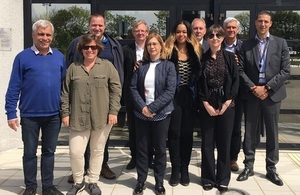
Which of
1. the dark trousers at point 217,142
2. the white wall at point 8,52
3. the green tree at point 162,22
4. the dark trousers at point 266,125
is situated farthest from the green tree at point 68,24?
the dark trousers at point 266,125

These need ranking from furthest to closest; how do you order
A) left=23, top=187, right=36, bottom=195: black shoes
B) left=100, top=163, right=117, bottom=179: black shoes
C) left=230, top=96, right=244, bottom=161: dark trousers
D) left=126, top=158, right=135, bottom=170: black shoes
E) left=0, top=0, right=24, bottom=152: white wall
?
1. left=0, top=0, right=24, bottom=152: white wall
2. left=126, top=158, right=135, bottom=170: black shoes
3. left=230, top=96, right=244, bottom=161: dark trousers
4. left=100, top=163, right=117, bottom=179: black shoes
5. left=23, top=187, right=36, bottom=195: black shoes

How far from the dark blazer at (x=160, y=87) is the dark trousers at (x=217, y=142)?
495 mm

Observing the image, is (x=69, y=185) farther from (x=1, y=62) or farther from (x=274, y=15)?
(x=274, y=15)

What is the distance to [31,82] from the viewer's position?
3.96m

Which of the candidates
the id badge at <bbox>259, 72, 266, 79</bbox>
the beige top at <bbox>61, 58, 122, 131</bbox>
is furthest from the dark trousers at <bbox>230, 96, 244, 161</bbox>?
the beige top at <bbox>61, 58, 122, 131</bbox>

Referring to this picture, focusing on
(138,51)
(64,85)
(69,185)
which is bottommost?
(69,185)

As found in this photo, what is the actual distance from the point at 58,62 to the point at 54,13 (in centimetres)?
273

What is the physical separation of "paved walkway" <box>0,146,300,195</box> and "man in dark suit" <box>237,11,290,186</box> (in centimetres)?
20

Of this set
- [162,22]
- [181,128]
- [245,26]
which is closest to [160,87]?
[181,128]

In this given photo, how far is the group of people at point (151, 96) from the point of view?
4.02 meters

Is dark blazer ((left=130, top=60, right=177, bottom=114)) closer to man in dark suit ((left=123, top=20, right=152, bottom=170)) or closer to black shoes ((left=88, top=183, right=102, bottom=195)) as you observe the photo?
man in dark suit ((left=123, top=20, right=152, bottom=170))

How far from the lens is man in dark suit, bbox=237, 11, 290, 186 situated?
461cm

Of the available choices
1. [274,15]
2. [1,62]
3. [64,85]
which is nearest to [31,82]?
[64,85]

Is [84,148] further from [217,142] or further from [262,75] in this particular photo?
[262,75]
